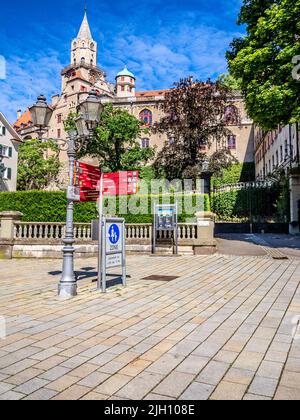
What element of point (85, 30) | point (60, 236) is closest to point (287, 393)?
point (60, 236)

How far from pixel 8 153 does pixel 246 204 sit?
3052 centimetres

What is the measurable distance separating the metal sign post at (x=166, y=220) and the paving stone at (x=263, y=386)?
11.0 meters

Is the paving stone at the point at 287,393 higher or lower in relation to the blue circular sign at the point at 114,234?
lower

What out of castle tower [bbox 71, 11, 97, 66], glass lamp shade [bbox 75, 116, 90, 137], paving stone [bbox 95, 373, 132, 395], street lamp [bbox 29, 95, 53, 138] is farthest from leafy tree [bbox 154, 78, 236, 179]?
castle tower [bbox 71, 11, 97, 66]

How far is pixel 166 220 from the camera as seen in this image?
561 inches

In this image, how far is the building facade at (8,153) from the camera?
134 feet

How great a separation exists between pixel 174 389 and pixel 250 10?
19839 millimetres

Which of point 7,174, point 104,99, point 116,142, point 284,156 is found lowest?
point 7,174

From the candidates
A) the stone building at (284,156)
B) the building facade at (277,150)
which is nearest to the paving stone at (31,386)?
the stone building at (284,156)

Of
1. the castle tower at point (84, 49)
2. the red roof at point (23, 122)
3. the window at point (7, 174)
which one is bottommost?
the window at point (7, 174)

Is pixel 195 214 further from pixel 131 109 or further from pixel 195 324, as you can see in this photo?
pixel 131 109

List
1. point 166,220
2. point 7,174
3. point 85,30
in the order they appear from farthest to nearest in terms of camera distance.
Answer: point 85,30, point 7,174, point 166,220

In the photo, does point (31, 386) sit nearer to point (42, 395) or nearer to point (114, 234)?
point (42, 395)

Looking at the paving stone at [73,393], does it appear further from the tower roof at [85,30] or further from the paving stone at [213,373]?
the tower roof at [85,30]
